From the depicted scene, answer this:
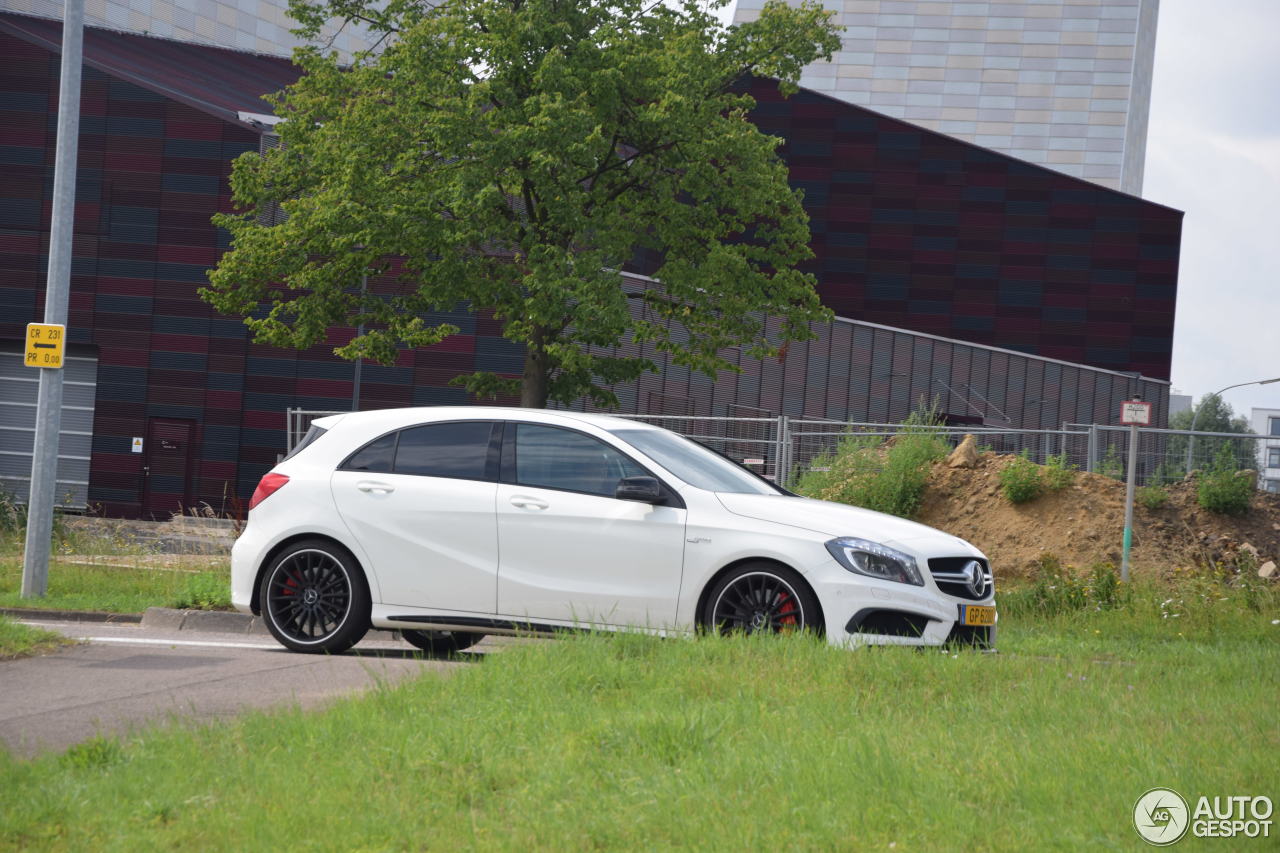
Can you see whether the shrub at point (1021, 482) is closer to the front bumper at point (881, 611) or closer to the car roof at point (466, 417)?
the car roof at point (466, 417)

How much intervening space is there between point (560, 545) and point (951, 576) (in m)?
2.40

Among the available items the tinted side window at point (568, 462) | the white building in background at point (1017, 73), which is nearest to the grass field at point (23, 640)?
the tinted side window at point (568, 462)

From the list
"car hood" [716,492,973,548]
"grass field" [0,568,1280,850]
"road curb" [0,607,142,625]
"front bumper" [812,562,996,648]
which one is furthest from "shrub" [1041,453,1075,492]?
"road curb" [0,607,142,625]

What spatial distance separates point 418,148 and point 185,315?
1420cm

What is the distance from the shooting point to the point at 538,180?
25.1 metres

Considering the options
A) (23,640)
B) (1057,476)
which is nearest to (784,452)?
(1057,476)

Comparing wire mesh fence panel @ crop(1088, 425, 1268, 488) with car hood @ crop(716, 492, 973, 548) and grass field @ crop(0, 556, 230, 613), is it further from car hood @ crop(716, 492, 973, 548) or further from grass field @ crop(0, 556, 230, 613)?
grass field @ crop(0, 556, 230, 613)

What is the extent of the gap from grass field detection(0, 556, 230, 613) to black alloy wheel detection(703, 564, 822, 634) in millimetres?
5707

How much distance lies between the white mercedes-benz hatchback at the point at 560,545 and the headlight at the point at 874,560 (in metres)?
0.01

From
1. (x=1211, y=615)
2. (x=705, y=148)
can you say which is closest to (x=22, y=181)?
(x=705, y=148)

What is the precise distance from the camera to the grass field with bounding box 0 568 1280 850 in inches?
183

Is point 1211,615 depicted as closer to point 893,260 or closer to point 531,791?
point 531,791

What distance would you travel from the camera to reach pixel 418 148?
25.9 meters

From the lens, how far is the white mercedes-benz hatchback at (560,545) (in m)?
8.51
